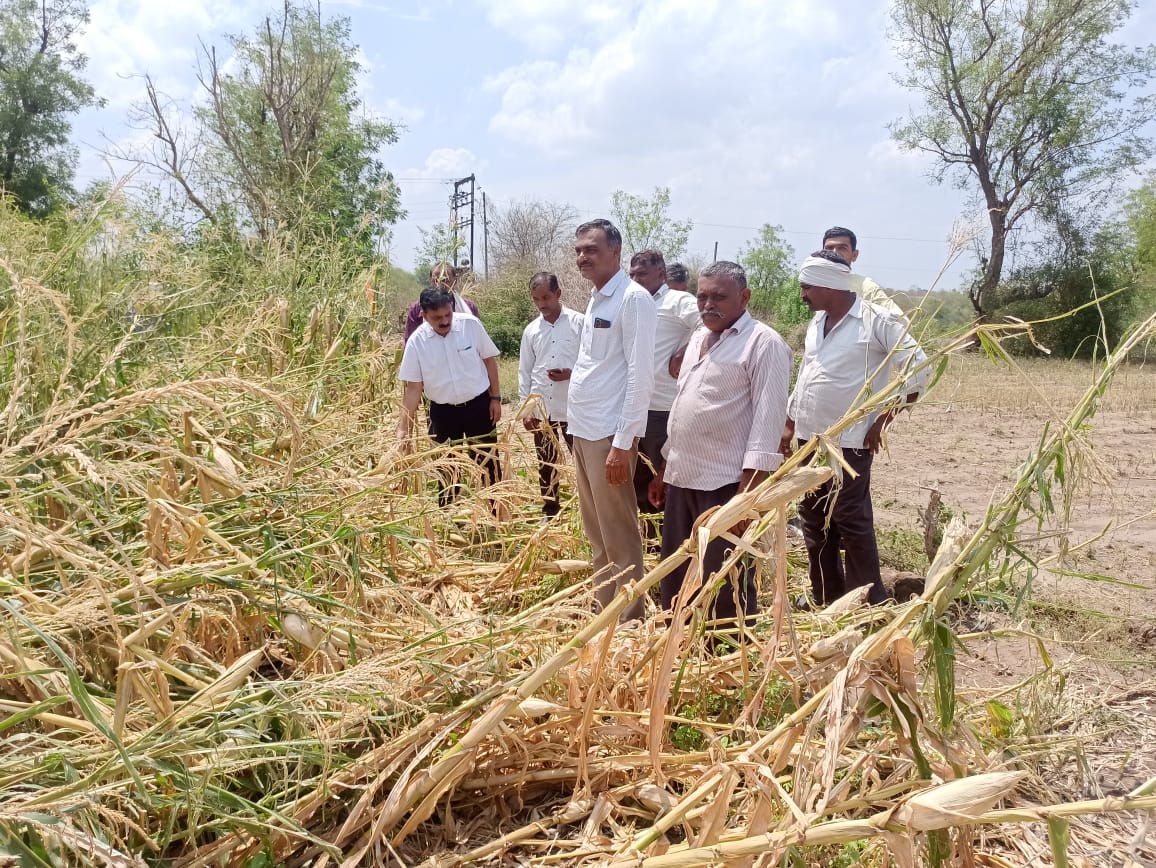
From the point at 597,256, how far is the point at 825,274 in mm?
978

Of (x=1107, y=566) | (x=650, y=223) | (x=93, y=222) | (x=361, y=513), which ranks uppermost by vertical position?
(x=650, y=223)

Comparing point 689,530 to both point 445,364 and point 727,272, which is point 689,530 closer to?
point 727,272

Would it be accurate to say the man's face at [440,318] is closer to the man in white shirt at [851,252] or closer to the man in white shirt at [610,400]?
the man in white shirt at [610,400]

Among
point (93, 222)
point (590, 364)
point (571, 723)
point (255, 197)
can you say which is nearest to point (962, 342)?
point (571, 723)

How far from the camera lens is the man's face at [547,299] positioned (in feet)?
15.6

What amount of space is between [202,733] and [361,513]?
37.0 inches

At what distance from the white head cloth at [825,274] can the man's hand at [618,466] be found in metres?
1.07

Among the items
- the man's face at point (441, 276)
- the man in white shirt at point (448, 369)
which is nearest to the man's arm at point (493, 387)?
the man in white shirt at point (448, 369)

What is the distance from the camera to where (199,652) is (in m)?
1.72

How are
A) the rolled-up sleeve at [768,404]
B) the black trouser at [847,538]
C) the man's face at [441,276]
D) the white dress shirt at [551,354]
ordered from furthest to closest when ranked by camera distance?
the man's face at [441,276] → the white dress shirt at [551,354] → the black trouser at [847,538] → the rolled-up sleeve at [768,404]

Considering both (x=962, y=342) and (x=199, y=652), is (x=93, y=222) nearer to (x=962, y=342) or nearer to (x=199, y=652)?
(x=199, y=652)

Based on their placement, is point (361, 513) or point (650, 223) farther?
point (650, 223)

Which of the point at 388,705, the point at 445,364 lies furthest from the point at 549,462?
the point at 388,705

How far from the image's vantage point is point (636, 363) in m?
3.36
